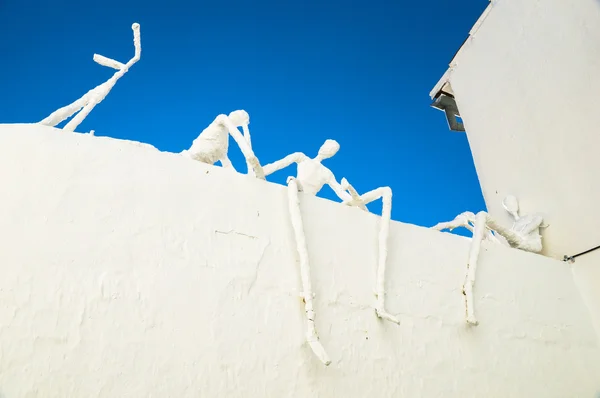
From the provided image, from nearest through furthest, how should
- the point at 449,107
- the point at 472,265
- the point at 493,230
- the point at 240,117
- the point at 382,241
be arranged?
the point at 382,241, the point at 240,117, the point at 472,265, the point at 493,230, the point at 449,107

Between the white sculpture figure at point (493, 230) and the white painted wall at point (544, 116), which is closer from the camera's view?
the white sculpture figure at point (493, 230)

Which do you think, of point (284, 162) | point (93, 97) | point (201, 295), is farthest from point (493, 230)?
point (93, 97)

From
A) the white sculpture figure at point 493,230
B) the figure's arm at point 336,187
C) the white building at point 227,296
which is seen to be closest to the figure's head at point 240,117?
the white building at point 227,296

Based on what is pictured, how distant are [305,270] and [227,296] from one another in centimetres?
36

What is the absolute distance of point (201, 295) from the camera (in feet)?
4.64

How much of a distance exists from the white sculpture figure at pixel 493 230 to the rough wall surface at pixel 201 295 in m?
0.06

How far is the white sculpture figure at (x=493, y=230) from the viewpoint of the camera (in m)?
2.20

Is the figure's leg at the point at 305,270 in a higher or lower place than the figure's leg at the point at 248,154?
lower

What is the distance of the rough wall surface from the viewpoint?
1168 millimetres

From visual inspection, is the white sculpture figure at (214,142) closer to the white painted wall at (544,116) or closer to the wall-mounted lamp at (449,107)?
the white painted wall at (544,116)

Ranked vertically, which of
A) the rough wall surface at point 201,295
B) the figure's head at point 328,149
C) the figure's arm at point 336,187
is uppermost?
the figure's head at point 328,149

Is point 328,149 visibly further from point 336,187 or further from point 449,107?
point 449,107

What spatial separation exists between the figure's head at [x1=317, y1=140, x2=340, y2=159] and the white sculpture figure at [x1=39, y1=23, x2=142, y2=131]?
1.27 meters

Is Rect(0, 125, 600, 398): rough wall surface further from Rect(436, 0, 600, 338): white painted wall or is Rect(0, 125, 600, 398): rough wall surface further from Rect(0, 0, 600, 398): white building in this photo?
Rect(436, 0, 600, 338): white painted wall
